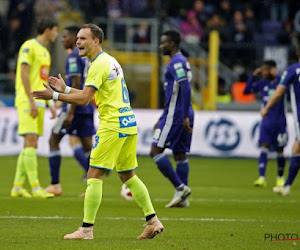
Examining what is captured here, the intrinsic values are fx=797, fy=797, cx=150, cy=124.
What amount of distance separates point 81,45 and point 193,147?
11893 mm

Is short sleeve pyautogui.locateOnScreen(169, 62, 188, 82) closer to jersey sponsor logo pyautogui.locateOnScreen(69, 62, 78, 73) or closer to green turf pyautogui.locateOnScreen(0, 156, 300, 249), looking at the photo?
jersey sponsor logo pyautogui.locateOnScreen(69, 62, 78, 73)

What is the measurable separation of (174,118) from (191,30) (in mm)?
13835

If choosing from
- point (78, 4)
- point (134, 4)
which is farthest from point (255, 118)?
point (78, 4)

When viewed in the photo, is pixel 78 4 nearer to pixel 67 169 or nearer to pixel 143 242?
pixel 67 169

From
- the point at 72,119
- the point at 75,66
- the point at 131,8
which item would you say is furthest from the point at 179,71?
the point at 131,8

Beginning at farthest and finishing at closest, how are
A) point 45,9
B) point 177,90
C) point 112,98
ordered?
1. point 45,9
2. point 177,90
3. point 112,98

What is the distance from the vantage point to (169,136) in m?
10.5

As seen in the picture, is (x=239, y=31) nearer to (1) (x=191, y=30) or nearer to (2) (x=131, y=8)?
(1) (x=191, y=30)

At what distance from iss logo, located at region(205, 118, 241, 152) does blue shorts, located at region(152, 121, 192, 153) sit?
8.61 meters

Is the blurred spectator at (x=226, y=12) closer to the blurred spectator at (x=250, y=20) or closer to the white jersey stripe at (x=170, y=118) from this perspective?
the blurred spectator at (x=250, y=20)

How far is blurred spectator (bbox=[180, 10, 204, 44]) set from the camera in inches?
943

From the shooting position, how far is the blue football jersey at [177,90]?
10375mm

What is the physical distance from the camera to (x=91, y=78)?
7.45 m

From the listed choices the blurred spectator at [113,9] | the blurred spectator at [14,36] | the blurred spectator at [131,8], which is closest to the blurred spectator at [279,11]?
the blurred spectator at [131,8]
